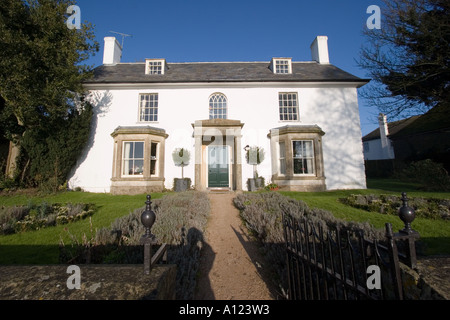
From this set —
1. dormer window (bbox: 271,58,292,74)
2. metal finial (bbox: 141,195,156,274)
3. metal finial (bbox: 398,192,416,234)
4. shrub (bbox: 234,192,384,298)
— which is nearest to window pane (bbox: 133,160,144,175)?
shrub (bbox: 234,192,384,298)

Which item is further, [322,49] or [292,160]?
[322,49]

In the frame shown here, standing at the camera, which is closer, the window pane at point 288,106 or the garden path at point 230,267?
the garden path at point 230,267

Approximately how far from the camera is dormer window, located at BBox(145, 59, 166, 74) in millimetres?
13791

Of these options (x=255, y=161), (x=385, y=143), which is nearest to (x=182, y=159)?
(x=255, y=161)

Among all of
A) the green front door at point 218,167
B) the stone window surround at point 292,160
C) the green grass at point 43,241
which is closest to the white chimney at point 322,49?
the stone window surround at point 292,160

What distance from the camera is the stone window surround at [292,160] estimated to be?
11.3 metres

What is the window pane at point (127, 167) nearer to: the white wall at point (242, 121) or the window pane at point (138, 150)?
the window pane at point (138, 150)

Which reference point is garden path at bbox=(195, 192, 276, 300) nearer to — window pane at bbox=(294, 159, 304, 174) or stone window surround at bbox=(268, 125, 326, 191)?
stone window surround at bbox=(268, 125, 326, 191)

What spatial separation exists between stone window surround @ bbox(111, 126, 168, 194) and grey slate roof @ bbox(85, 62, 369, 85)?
132 inches

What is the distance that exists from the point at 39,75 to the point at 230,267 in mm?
12588

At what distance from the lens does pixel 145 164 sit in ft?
37.0

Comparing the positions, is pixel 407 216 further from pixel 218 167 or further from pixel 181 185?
pixel 218 167

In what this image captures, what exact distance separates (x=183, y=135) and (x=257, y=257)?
942 cm

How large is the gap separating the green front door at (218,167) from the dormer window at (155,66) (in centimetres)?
650
